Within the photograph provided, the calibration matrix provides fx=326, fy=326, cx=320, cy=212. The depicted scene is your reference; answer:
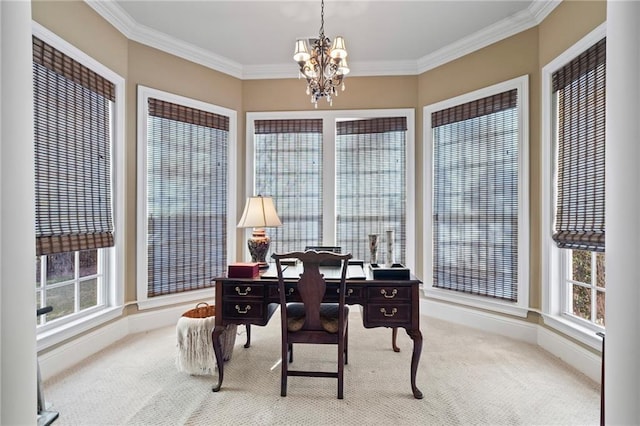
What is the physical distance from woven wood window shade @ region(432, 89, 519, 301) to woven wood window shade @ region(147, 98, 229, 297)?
2502 millimetres

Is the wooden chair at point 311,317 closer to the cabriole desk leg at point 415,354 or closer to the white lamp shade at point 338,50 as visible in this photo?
the cabriole desk leg at point 415,354

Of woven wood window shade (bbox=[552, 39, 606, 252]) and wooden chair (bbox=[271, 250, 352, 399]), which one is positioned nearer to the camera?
wooden chair (bbox=[271, 250, 352, 399])

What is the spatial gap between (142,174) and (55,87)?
3.39 ft

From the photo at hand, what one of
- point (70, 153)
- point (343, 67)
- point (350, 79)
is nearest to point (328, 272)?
point (343, 67)

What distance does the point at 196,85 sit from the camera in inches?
143

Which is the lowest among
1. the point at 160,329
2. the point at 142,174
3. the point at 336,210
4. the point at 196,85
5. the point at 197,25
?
the point at 160,329

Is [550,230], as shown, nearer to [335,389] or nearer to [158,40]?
[335,389]

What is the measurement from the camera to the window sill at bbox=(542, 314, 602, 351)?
2.26 m

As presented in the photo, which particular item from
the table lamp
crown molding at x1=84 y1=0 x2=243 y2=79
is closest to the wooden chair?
the table lamp

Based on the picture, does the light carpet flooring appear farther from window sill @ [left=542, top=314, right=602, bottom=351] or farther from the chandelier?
the chandelier

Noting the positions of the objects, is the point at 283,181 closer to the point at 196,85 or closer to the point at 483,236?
the point at 196,85

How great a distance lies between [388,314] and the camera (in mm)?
2072

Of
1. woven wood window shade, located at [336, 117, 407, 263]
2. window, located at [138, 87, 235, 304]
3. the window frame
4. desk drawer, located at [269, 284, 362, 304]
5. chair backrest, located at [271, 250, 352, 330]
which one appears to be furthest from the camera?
woven wood window shade, located at [336, 117, 407, 263]

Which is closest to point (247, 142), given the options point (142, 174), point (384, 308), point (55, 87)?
point (142, 174)
